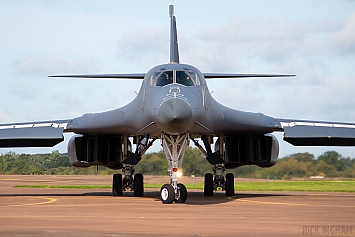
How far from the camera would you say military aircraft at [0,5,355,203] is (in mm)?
15633

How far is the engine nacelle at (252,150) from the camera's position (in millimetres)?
20672

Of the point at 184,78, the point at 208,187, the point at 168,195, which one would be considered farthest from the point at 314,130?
the point at 168,195

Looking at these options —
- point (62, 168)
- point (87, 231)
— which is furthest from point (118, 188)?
point (62, 168)

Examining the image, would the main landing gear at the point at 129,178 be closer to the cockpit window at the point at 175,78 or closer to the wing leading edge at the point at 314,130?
the cockpit window at the point at 175,78

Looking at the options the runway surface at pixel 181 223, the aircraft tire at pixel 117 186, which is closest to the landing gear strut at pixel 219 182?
the aircraft tire at pixel 117 186

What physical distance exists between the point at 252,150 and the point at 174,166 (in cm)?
559

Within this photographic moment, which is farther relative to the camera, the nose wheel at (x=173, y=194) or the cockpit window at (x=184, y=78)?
the cockpit window at (x=184, y=78)

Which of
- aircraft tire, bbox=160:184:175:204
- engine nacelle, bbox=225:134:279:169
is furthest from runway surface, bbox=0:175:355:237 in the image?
engine nacelle, bbox=225:134:279:169

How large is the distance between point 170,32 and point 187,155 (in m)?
8.96

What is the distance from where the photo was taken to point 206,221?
10.1 m

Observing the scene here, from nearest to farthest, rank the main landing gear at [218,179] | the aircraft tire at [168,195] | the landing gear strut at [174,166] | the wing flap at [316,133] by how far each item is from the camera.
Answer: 1. the aircraft tire at [168,195]
2. the landing gear strut at [174,166]
3. the wing flap at [316,133]
4. the main landing gear at [218,179]

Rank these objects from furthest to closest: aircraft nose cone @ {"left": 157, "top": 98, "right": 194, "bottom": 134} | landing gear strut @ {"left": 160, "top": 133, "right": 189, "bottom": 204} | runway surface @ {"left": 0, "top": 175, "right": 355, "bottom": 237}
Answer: landing gear strut @ {"left": 160, "top": 133, "right": 189, "bottom": 204} → aircraft nose cone @ {"left": 157, "top": 98, "right": 194, "bottom": 134} → runway surface @ {"left": 0, "top": 175, "right": 355, "bottom": 237}

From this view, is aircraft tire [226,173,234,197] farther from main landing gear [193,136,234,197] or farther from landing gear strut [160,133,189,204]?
landing gear strut [160,133,189,204]

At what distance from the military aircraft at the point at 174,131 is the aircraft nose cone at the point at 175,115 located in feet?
0.08
